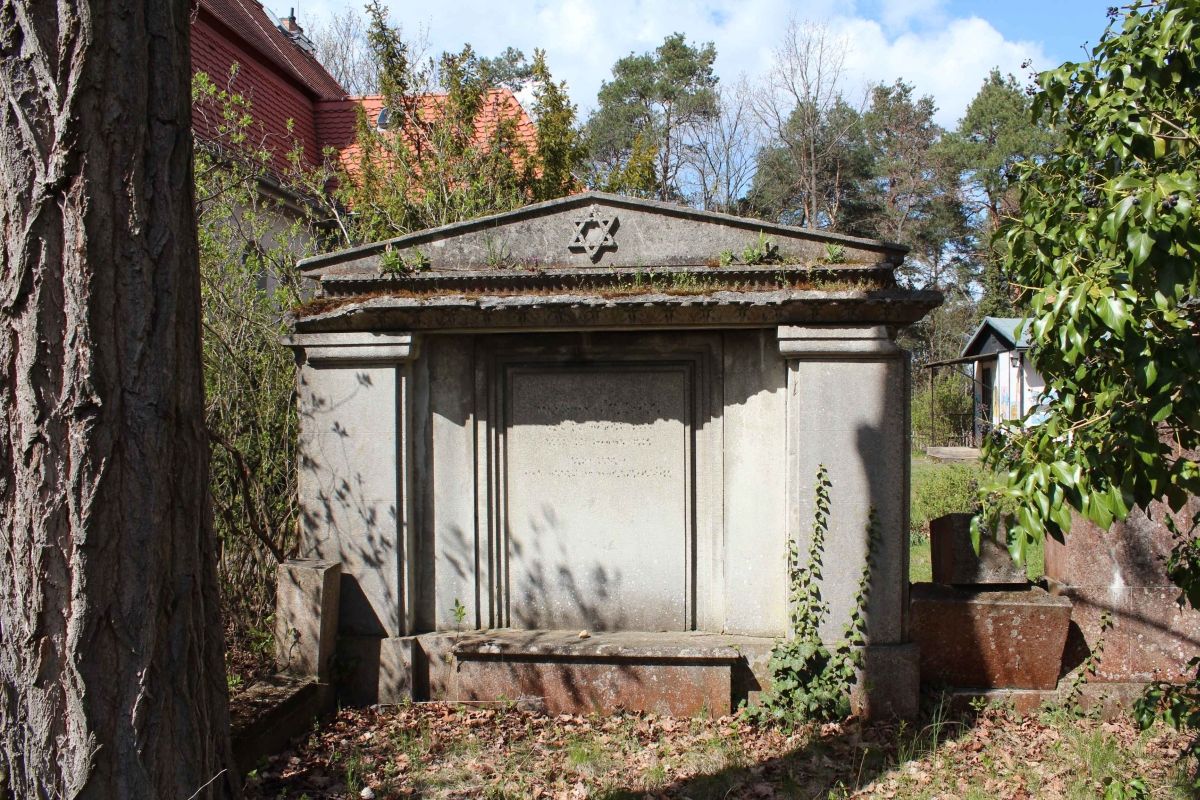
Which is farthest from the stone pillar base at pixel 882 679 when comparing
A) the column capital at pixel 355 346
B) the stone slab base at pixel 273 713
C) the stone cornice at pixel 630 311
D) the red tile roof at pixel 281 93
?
the red tile roof at pixel 281 93

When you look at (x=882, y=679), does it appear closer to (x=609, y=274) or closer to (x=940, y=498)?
(x=609, y=274)

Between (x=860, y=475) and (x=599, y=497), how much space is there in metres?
1.42

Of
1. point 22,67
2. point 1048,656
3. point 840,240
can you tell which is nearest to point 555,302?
point 840,240

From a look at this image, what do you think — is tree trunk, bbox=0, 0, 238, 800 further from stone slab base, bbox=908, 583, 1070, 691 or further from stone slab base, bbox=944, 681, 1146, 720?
stone slab base, bbox=944, 681, 1146, 720

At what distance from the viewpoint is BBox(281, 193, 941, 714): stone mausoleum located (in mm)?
4512

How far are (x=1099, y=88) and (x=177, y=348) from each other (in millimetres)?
2842

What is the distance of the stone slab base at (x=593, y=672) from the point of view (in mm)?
4535

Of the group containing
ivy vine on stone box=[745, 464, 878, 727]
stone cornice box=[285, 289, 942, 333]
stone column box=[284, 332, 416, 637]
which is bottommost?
ivy vine on stone box=[745, 464, 878, 727]

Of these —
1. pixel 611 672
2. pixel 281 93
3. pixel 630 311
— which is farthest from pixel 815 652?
pixel 281 93

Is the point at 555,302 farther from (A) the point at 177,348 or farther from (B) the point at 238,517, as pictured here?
(B) the point at 238,517

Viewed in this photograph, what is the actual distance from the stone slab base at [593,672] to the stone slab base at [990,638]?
23 cm

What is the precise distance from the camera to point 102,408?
87.6 inches

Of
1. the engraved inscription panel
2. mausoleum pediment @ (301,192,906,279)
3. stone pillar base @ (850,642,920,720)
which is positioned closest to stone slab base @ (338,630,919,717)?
stone pillar base @ (850,642,920,720)

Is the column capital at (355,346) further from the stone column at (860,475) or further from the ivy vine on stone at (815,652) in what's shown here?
the ivy vine on stone at (815,652)
